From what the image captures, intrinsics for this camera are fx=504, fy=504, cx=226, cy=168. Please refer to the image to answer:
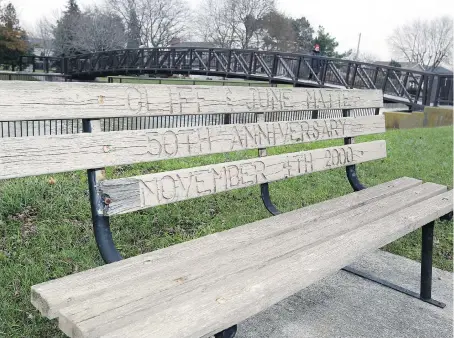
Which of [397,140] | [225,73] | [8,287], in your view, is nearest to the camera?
[8,287]

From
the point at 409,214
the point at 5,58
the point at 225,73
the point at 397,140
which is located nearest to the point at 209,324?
the point at 409,214

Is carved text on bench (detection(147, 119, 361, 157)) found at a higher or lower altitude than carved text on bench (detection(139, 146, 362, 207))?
higher

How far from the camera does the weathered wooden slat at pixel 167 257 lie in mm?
1465

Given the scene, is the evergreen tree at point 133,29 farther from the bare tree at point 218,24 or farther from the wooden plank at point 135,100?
the wooden plank at point 135,100

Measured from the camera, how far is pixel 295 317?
8.50ft

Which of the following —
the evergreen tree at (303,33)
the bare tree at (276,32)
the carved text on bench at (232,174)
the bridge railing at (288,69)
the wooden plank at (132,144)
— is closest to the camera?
the wooden plank at (132,144)

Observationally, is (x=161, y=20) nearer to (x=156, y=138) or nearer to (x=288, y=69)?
(x=288, y=69)

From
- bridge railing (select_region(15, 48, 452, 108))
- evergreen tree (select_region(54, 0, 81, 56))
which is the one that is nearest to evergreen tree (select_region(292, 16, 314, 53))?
evergreen tree (select_region(54, 0, 81, 56))

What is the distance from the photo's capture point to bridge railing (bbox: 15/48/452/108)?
15958mm

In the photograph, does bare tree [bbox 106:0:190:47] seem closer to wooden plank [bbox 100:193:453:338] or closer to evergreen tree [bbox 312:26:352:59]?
evergreen tree [bbox 312:26:352:59]

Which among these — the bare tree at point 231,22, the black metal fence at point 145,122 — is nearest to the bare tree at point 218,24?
the bare tree at point 231,22

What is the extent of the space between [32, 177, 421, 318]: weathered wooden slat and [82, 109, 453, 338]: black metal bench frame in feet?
0.68

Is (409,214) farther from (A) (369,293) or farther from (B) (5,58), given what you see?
(B) (5,58)

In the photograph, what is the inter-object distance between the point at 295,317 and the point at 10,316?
1.36m
